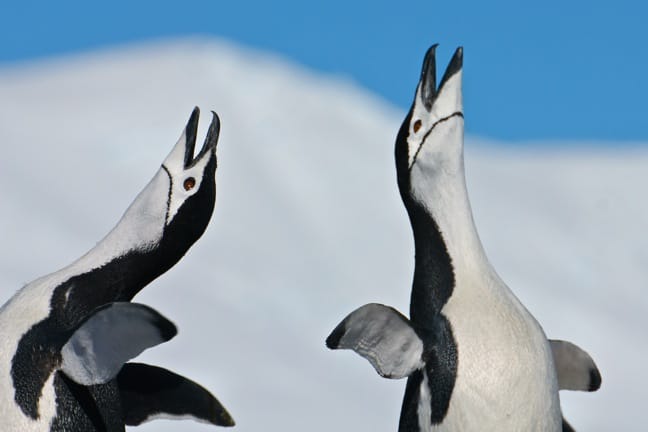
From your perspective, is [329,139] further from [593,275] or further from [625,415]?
[625,415]

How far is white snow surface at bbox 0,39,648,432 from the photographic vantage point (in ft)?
61.0

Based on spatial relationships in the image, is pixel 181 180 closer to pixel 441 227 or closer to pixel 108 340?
pixel 108 340

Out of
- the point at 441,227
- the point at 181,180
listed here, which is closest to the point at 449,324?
the point at 441,227

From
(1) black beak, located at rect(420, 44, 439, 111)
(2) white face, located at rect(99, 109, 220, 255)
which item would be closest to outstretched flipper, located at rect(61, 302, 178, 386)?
(2) white face, located at rect(99, 109, 220, 255)

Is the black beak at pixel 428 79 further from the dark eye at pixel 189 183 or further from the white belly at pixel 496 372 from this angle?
the dark eye at pixel 189 183

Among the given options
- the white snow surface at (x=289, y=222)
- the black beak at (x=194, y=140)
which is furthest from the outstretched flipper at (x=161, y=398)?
the white snow surface at (x=289, y=222)

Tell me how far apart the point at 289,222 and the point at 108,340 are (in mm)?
19396

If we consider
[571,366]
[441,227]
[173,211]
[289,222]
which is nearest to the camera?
[173,211]

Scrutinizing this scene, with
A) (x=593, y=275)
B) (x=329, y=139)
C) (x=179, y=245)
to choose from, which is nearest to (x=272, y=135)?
(x=329, y=139)

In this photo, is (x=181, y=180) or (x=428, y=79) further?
(x=428, y=79)

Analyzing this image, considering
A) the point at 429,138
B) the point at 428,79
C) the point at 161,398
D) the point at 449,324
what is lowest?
the point at 161,398

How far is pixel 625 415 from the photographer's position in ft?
60.4

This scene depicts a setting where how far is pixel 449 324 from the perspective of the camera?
4.52m

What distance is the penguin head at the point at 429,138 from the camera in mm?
4715
